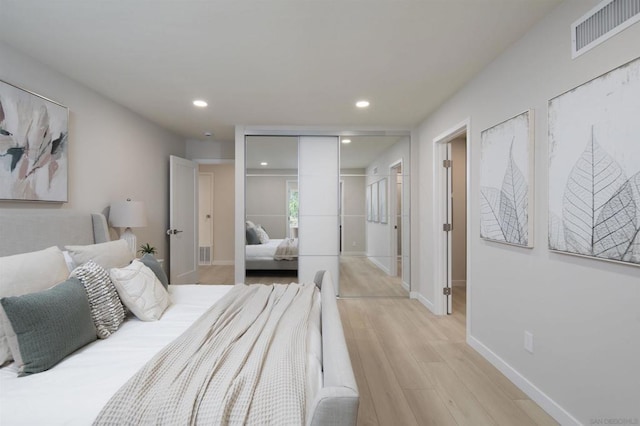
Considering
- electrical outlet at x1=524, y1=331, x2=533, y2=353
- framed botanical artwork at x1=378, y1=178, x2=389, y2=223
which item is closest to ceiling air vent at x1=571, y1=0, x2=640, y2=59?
electrical outlet at x1=524, y1=331, x2=533, y2=353

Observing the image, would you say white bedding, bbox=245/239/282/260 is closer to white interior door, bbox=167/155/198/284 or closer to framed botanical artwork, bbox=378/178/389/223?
white interior door, bbox=167/155/198/284

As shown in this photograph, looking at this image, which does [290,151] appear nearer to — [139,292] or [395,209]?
[395,209]

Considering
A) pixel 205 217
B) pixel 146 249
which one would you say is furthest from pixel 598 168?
pixel 205 217

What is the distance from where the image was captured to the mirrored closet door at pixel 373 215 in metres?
4.43

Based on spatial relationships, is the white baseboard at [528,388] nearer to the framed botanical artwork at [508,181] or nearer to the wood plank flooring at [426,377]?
the wood plank flooring at [426,377]

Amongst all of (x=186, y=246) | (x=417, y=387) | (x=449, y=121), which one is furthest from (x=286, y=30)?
(x=186, y=246)

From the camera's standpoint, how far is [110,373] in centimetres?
127

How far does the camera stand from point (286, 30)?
2.10 meters

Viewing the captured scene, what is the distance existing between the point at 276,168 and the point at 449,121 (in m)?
2.35

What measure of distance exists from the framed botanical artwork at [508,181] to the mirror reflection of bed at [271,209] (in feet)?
8.40

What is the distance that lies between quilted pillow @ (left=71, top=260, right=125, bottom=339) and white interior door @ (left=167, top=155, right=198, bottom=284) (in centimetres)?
278

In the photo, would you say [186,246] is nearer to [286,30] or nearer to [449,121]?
[286,30]

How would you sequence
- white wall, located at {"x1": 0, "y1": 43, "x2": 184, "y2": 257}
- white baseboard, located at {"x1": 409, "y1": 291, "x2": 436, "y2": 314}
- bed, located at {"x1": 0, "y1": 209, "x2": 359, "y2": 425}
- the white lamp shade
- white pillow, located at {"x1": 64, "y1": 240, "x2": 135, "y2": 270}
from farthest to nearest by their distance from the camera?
white baseboard, located at {"x1": 409, "y1": 291, "x2": 436, "y2": 314}, the white lamp shade, white wall, located at {"x1": 0, "y1": 43, "x2": 184, "y2": 257}, white pillow, located at {"x1": 64, "y1": 240, "x2": 135, "y2": 270}, bed, located at {"x1": 0, "y1": 209, "x2": 359, "y2": 425}

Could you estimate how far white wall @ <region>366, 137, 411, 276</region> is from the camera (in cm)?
443
